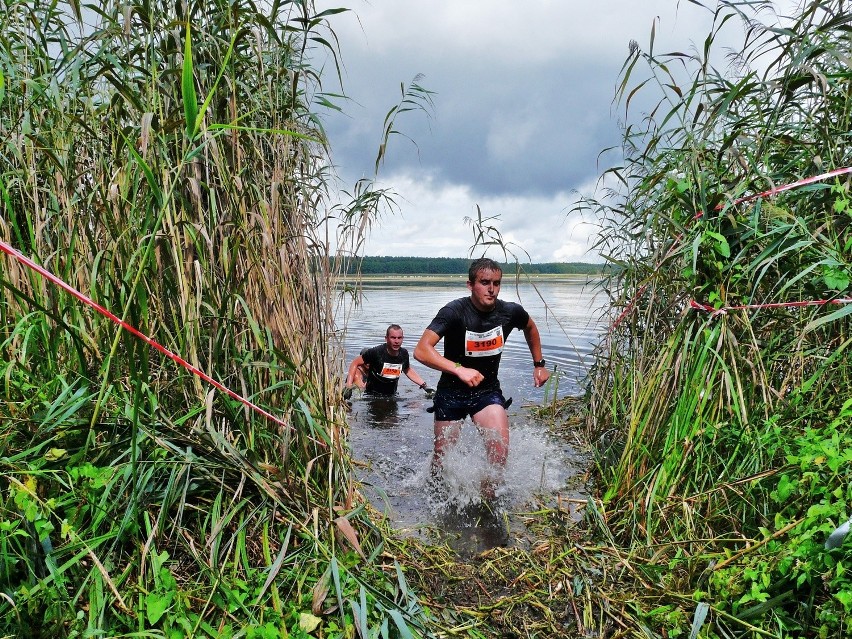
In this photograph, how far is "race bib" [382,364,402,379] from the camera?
897 cm

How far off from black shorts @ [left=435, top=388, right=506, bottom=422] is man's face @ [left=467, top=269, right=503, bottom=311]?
85cm

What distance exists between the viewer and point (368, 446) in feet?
20.8

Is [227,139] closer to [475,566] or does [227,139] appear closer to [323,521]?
[323,521]

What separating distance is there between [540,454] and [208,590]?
4099 mm

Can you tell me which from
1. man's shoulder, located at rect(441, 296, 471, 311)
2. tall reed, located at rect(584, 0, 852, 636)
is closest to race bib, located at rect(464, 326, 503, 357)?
man's shoulder, located at rect(441, 296, 471, 311)

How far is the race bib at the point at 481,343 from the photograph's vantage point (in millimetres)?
5134

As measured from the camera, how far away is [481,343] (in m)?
5.15

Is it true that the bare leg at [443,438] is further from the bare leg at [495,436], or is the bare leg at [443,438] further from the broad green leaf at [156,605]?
the broad green leaf at [156,605]

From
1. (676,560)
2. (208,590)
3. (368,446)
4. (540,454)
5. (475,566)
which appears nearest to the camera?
(208,590)

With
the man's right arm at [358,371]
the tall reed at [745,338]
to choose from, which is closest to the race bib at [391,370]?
the man's right arm at [358,371]

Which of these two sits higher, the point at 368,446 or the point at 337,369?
the point at 337,369

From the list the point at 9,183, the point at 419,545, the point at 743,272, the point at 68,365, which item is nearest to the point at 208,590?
the point at 68,365

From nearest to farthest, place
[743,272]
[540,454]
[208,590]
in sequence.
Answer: [208,590], [743,272], [540,454]

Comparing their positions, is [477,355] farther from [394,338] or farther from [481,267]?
[394,338]
